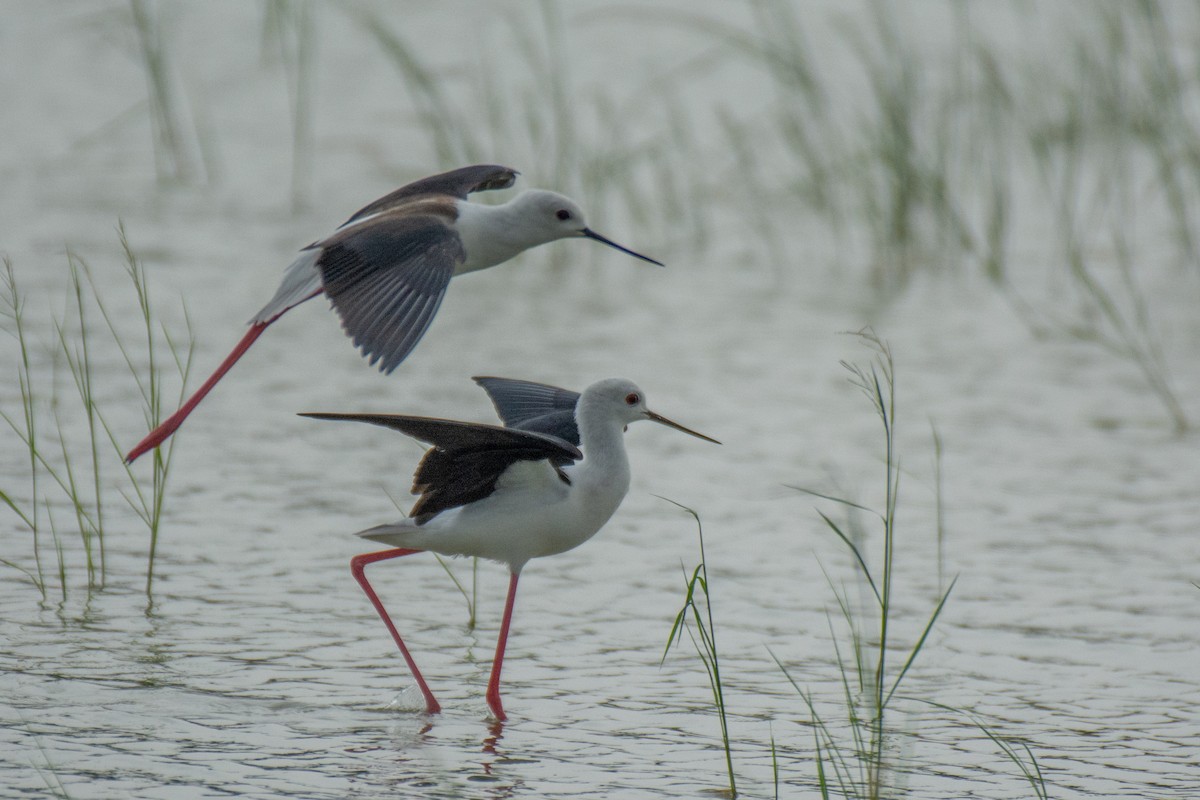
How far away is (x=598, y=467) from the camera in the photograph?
436 cm

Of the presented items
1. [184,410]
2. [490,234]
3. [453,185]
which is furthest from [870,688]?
[453,185]

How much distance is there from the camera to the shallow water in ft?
13.2

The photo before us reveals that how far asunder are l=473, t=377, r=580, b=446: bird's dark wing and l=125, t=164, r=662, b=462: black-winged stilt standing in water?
12.6 inches

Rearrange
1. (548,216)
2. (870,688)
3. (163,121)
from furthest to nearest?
1. (163,121)
2. (548,216)
3. (870,688)

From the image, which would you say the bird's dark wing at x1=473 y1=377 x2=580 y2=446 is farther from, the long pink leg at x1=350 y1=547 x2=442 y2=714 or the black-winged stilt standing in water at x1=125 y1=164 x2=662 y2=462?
the long pink leg at x1=350 y1=547 x2=442 y2=714

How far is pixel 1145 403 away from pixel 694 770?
4.16m

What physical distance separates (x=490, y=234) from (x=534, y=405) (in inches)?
20.6

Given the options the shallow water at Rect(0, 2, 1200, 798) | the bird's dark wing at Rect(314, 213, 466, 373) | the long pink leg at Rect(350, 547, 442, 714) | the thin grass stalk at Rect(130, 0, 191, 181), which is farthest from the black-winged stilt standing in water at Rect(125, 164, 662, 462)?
the thin grass stalk at Rect(130, 0, 191, 181)

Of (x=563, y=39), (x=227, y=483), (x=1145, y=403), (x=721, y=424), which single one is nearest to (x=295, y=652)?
(x=227, y=483)

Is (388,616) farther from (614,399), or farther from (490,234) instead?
(490,234)

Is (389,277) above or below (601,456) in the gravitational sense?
above

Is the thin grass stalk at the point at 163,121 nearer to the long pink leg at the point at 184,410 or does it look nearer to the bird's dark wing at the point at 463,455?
the long pink leg at the point at 184,410

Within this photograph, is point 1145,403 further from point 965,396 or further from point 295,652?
point 295,652

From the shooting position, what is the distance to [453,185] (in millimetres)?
5578
